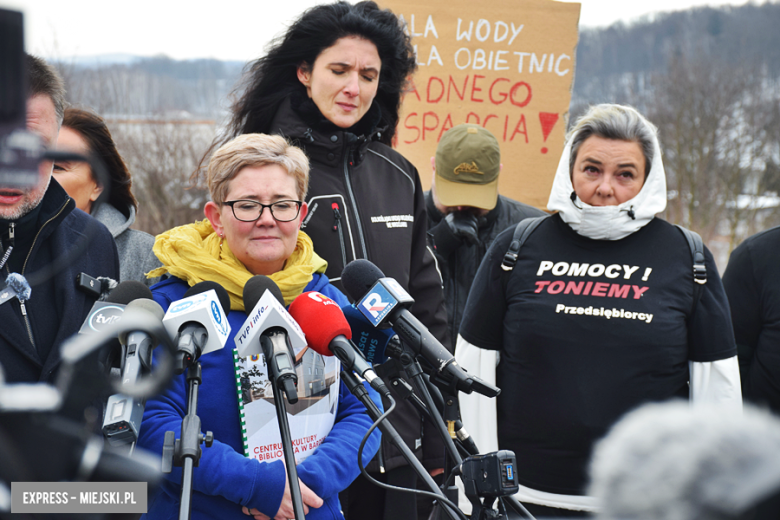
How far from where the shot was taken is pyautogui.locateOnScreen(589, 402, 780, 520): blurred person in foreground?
2.10 feet

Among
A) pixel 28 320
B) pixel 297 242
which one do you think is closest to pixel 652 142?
pixel 297 242

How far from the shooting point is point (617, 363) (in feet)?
8.23

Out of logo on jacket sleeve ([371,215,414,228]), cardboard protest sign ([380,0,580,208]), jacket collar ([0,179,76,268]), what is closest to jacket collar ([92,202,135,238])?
jacket collar ([0,179,76,268])

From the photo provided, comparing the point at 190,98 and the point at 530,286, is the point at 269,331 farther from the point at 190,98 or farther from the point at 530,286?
the point at 190,98

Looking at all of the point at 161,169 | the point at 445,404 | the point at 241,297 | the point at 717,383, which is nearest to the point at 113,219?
the point at 241,297

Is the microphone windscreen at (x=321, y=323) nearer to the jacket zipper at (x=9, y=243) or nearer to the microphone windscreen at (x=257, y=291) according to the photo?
the microphone windscreen at (x=257, y=291)

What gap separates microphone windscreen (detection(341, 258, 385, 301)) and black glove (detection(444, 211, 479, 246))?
6.49 ft

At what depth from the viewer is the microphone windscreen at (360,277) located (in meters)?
1.74

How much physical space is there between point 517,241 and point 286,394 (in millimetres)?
1587

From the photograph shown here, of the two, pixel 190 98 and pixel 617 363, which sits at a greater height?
pixel 190 98

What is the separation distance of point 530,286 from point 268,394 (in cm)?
116

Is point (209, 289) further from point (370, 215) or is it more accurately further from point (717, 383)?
point (717, 383)

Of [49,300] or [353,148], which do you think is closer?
[49,300]

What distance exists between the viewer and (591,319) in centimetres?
257
